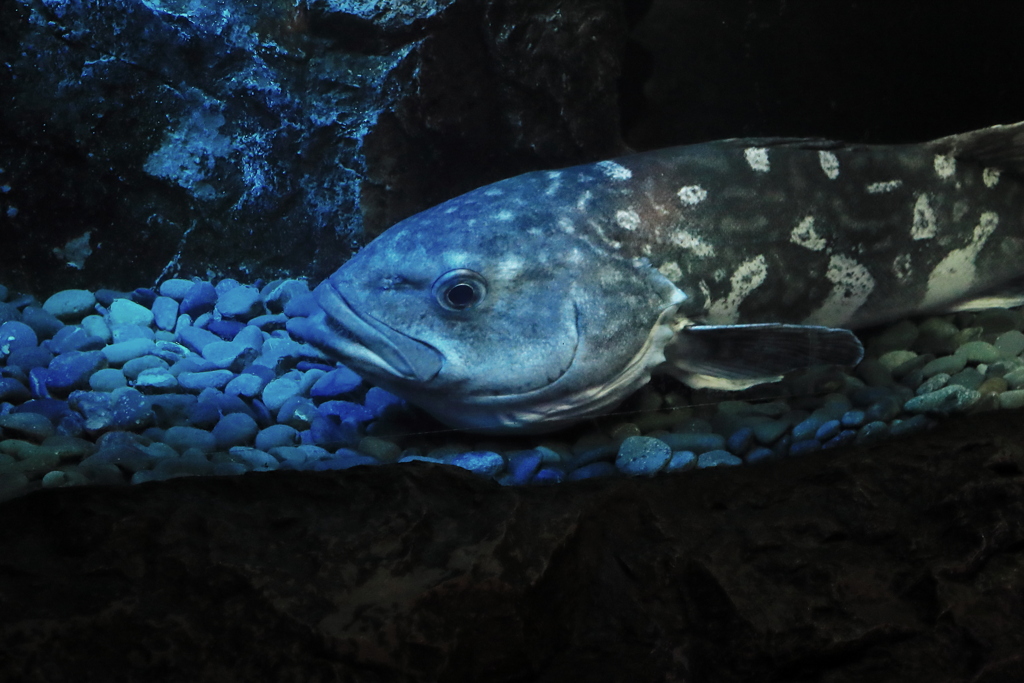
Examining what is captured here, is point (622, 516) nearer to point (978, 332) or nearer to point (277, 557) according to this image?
point (277, 557)

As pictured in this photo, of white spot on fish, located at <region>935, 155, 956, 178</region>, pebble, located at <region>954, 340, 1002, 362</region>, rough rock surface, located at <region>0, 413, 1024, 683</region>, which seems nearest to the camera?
rough rock surface, located at <region>0, 413, 1024, 683</region>

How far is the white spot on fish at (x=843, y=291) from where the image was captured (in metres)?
3.32

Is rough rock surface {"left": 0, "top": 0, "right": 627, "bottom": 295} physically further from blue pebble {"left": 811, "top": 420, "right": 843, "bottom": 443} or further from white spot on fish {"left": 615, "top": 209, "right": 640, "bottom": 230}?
blue pebble {"left": 811, "top": 420, "right": 843, "bottom": 443}

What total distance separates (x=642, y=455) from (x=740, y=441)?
0.39 metres

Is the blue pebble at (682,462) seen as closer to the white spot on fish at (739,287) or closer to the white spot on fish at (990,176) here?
the white spot on fish at (739,287)

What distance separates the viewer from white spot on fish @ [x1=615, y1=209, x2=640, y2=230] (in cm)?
296

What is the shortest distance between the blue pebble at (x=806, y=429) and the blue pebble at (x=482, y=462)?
1.12 meters

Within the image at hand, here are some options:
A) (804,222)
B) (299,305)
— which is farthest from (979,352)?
(299,305)

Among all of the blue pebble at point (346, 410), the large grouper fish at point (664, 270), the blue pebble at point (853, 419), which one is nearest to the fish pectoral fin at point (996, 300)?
the large grouper fish at point (664, 270)

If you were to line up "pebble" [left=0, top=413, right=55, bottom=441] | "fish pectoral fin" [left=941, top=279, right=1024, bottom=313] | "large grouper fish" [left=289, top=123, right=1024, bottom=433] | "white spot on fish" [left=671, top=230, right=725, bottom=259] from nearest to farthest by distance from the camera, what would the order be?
"pebble" [left=0, top=413, right=55, bottom=441]
"large grouper fish" [left=289, top=123, right=1024, bottom=433]
"white spot on fish" [left=671, top=230, right=725, bottom=259]
"fish pectoral fin" [left=941, top=279, right=1024, bottom=313]

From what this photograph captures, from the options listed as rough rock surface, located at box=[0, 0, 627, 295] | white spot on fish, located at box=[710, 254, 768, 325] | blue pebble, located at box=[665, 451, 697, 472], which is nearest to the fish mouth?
rough rock surface, located at box=[0, 0, 627, 295]

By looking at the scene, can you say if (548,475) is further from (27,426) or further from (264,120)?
(264,120)

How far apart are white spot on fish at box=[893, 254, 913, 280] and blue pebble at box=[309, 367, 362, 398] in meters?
2.70

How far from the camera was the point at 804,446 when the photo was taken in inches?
98.8
